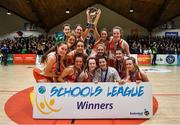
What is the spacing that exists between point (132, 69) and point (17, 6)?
716 inches

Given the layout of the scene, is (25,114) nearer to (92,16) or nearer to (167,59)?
(92,16)

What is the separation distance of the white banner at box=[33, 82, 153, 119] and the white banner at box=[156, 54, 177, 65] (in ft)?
51.1

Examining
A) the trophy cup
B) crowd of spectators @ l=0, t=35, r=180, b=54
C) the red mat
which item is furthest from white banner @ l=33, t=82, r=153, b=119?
crowd of spectators @ l=0, t=35, r=180, b=54

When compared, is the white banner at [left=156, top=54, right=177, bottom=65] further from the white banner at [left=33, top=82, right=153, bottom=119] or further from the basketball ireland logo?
the white banner at [left=33, top=82, right=153, bottom=119]

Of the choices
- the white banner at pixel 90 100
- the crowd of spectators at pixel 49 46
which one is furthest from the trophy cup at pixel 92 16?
the crowd of spectators at pixel 49 46

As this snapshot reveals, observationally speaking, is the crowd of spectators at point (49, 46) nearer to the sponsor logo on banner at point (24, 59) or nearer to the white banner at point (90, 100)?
the sponsor logo on banner at point (24, 59)

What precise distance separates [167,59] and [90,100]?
16.0 metres

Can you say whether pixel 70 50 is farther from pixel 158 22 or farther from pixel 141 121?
pixel 158 22

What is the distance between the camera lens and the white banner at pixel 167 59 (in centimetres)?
2070

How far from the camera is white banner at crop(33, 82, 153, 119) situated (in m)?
5.55

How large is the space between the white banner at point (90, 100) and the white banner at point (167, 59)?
15582 millimetres

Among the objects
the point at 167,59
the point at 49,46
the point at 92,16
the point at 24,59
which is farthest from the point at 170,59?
the point at 92,16

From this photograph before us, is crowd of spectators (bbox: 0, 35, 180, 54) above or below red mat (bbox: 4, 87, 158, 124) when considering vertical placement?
above

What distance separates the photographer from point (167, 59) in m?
20.8
